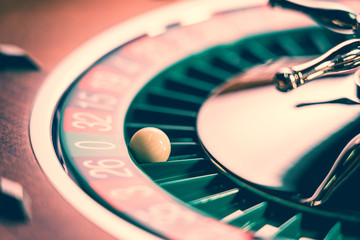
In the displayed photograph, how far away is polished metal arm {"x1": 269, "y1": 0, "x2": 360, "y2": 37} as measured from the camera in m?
1.08

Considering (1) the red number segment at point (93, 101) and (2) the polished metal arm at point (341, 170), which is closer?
(2) the polished metal arm at point (341, 170)

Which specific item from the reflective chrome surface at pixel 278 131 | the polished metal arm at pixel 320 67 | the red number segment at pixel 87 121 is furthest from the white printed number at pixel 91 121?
the polished metal arm at pixel 320 67

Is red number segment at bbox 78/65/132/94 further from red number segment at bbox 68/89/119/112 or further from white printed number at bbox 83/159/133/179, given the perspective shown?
white printed number at bbox 83/159/133/179

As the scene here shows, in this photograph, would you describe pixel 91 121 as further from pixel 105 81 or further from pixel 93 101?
pixel 105 81

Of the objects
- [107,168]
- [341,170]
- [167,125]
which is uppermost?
[167,125]

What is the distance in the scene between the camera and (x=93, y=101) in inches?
55.7

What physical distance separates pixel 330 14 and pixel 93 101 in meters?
0.71

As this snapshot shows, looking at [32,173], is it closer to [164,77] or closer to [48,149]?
[48,149]

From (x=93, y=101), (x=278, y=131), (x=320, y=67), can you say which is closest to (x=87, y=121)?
(x=93, y=101)

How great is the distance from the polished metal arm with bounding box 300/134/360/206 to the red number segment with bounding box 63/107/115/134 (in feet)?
1.82

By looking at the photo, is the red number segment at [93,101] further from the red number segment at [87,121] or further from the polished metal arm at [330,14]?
the polished metal arm at [330,14]

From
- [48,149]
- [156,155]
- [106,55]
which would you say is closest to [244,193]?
[156,155]

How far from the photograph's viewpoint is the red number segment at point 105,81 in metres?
1.48

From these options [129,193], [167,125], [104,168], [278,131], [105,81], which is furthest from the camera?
[105,81]
